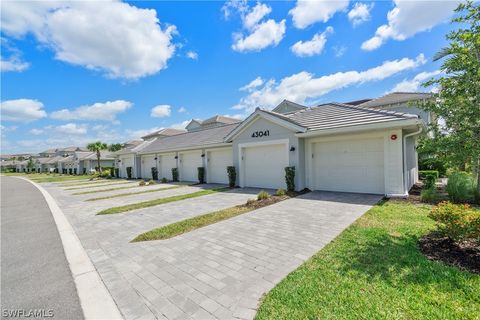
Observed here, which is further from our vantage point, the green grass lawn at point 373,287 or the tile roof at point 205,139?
the tile roof at point 205,139

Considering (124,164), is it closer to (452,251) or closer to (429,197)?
(429,197)

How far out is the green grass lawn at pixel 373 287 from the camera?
2.73 meters

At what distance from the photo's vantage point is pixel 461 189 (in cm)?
838

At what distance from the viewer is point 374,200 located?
8.78 metres

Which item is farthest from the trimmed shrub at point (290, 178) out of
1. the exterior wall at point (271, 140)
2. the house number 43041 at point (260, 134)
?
the house number 43041 at point (260, 134)

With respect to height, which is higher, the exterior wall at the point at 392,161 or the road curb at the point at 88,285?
the exterior wall at the point at 392,161

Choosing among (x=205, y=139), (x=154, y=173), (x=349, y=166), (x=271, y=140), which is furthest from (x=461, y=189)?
(x=154, y=173)

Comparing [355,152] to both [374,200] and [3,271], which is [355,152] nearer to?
[374,200]

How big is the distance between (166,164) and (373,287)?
808 inches

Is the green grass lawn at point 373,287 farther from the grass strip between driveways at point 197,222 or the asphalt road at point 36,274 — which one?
the grass strip between driveways at point 197,222

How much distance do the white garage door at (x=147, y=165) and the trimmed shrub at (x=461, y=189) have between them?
22204mm

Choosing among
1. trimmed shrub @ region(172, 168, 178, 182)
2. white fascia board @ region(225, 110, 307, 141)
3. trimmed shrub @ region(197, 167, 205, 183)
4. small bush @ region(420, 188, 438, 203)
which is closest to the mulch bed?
small bush @ region(420, 188, 438, 203)

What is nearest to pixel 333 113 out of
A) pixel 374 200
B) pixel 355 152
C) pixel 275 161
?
pixel 355 152

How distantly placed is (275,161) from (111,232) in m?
8.59
